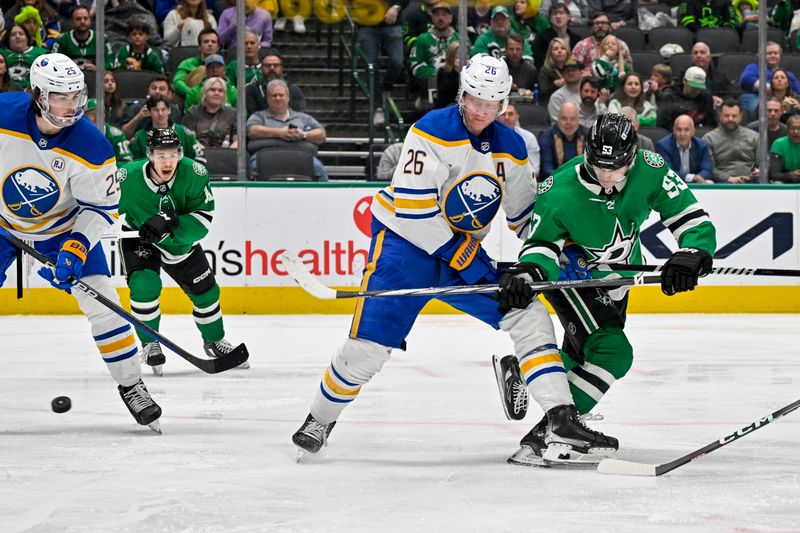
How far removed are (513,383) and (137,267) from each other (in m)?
2.70

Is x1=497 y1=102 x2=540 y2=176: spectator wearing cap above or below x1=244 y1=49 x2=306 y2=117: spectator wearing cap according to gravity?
below

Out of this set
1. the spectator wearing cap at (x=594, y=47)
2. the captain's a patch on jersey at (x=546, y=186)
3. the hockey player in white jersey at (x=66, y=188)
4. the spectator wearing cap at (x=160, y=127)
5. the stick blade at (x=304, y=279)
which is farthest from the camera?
the spectator wearing cap at (x=594, y=47)

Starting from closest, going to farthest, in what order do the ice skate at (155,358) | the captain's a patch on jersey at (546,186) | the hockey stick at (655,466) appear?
1. the hockey stick at (655,466)
2. the captain's a patch on jersey at (546,186)
3. the ice skate at (155,358)

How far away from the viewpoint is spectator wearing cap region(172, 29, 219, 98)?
8375 mm

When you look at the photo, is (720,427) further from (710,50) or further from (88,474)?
(710,50)

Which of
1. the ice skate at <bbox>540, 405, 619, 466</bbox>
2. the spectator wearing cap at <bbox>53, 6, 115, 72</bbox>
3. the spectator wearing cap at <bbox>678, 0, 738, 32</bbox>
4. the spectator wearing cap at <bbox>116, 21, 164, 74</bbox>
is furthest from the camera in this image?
the spectator wearing cap at <bbox>678, 0, 738, 32</bbox>

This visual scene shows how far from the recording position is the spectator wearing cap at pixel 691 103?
8750mm

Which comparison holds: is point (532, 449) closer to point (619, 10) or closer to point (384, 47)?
point (384, 47)

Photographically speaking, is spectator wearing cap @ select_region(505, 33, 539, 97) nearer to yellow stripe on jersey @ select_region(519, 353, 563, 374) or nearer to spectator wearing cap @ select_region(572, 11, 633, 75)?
spectator wearing cap @ select_region(572, 11, 633, 75)

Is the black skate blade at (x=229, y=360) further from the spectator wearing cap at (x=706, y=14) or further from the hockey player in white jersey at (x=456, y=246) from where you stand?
the spectator wearing cap at (x=706, y=14)

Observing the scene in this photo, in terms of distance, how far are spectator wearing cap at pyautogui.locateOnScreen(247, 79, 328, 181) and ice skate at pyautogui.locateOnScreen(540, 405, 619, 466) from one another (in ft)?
17.3

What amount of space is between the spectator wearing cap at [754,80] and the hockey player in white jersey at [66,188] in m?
5.70

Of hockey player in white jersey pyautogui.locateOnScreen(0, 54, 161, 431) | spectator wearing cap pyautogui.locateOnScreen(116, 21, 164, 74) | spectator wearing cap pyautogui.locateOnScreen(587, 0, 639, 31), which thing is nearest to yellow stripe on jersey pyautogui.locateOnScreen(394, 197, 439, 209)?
hockey player in white jersey pyautogui.locateOnScreen(0, 54, 161, 431)

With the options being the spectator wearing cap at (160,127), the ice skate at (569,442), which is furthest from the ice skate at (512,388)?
the spectator wearing cap at (160,127)
